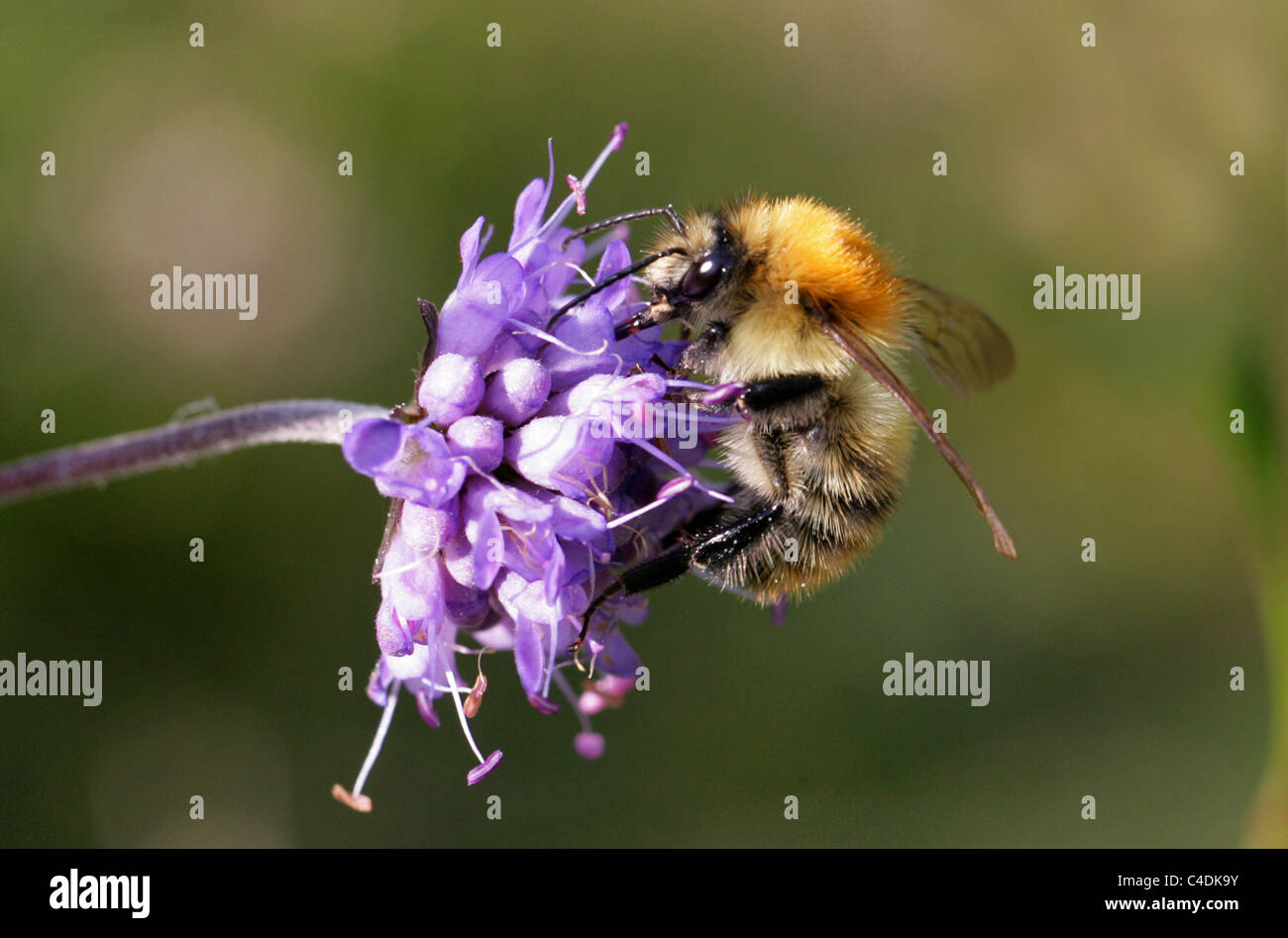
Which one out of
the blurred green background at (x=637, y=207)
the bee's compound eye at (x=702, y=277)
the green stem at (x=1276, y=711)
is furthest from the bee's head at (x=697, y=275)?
the blurred green background at (x=637, y=207)

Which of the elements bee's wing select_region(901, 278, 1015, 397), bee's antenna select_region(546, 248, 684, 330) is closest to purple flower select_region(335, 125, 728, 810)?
bee's antenna select_region(546, 248, 684, 330)

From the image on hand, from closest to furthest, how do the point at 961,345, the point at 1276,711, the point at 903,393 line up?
the point at 903,393 < the point at 961,345 < the point at 1276,711

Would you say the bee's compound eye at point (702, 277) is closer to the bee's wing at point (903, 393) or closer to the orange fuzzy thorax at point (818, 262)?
the orange fuzzy thorax at point (818, 262)

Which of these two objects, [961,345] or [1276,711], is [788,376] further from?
[1276,711]

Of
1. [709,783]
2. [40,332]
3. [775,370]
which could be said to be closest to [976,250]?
[709,783]

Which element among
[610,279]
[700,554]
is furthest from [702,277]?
[700,554]

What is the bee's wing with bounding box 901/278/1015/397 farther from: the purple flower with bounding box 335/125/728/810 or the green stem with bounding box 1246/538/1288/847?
the green stem with bounding box 1246/538/1288/847
